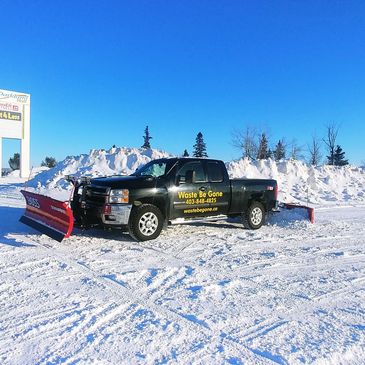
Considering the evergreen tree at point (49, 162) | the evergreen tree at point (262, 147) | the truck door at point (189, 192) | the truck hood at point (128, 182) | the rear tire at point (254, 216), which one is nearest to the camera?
the truck hood at point (128, 182)

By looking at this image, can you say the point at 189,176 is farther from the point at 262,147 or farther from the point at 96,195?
the point at 262,147

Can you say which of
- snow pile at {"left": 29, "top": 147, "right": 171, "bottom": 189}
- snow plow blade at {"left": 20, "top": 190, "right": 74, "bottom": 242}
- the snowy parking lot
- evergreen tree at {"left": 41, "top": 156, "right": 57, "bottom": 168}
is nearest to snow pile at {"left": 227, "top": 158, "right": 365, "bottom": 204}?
snow pile at {"left": 29, "top": 147, "right": 171, "bottom": 189}

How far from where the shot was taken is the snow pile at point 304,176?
24.0 metres

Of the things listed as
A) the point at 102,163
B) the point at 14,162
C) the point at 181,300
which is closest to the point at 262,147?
the point at 102,163

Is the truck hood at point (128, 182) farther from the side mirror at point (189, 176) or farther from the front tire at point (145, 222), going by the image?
the side mirror at point (189, 176)

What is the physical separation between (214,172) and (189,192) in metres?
1.01

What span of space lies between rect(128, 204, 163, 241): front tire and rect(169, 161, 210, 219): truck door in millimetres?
520

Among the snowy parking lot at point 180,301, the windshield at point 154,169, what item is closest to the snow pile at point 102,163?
the windshield at point 154,169

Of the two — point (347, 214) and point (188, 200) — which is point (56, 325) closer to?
point (188, 200)

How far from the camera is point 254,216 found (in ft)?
33.9

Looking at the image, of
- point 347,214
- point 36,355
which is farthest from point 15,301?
point 347,214

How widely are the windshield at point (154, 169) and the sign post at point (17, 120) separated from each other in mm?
41995

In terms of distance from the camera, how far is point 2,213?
1162 centimetres

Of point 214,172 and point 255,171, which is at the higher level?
point 255,171
